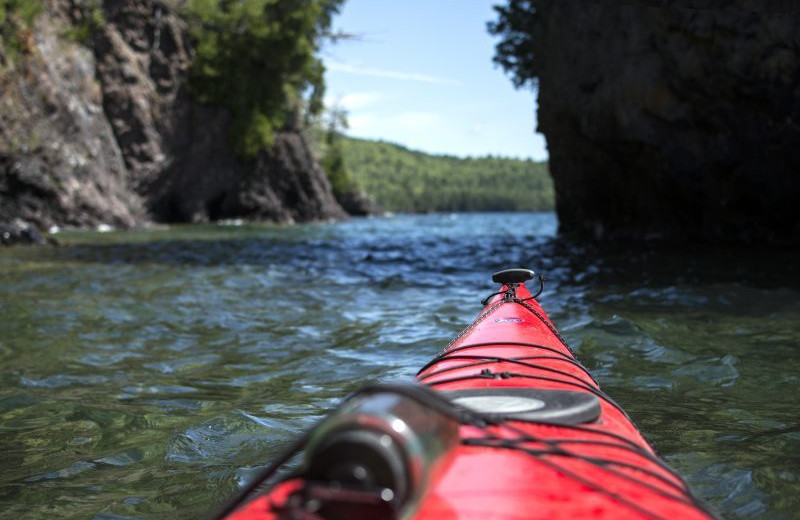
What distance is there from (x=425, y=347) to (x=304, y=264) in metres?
6.19

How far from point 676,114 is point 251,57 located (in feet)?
76.1

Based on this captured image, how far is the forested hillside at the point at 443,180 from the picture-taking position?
354 ft

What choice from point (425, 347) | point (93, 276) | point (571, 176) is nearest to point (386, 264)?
point (93, 276)

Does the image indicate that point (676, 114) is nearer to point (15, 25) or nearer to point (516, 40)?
point (516, 40)

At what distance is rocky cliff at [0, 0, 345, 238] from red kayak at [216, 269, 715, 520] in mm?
17985

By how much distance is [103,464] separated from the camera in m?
3.04

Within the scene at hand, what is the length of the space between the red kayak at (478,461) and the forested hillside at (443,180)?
94.1 meters

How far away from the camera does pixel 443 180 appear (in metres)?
124

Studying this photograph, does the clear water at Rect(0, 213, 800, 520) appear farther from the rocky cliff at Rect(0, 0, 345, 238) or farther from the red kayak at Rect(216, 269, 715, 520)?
the rocky cliff at Rect(0, 0, 345, 238)

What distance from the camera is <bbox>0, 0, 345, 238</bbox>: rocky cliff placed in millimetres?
19344

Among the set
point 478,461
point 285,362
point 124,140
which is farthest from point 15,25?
point 478,461

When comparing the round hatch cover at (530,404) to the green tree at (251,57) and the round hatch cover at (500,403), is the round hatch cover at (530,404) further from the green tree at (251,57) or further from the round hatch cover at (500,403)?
the green tree at (251,57)

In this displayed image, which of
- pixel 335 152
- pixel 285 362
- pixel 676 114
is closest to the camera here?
pixel 285 362

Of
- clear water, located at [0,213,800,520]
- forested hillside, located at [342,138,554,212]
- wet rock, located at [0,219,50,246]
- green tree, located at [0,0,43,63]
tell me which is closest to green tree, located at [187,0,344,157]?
green tree, located at [0,0,43,63]
